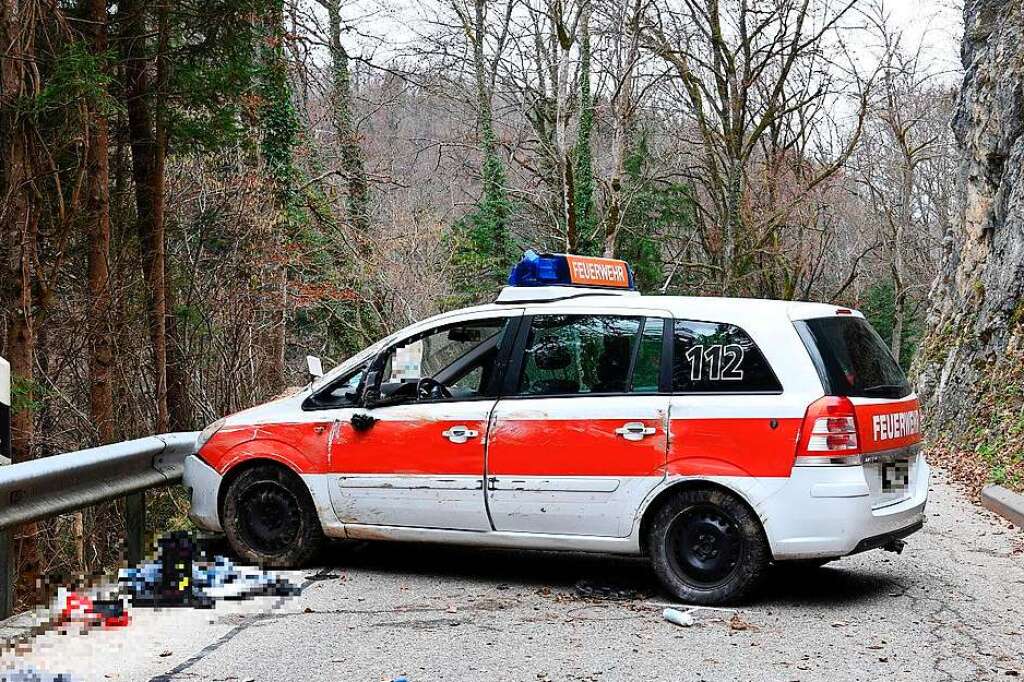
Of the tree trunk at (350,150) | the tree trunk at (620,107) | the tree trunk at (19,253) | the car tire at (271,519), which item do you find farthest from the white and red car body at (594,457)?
the tree trunk at (620,107)

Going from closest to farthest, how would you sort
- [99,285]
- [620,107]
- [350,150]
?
[99,285] < [350,150] < [620,107]

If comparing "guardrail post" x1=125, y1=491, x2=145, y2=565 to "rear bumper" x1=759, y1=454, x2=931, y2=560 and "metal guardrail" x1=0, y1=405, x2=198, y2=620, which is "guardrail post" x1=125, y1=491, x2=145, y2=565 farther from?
"rear bumper" x1=759, y1=454, x2=931, y2=560

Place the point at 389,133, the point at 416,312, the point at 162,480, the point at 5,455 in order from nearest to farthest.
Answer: the point at 5,455
the point at 162,480
the point at 416,312
the point at 389,133

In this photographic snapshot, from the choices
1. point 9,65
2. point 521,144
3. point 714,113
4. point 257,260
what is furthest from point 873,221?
point 9,65

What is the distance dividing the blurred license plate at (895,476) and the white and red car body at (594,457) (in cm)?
5

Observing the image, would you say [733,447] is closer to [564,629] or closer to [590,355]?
[590,355]

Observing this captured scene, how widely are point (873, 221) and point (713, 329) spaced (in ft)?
142

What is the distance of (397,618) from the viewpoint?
6.61m

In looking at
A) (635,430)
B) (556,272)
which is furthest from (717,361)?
(556,272)

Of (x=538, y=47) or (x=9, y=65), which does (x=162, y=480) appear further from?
(x=538, y=47)

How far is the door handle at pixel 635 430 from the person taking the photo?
22.7ft

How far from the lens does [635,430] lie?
6.93 metres

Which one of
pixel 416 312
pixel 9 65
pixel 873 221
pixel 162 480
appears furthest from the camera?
pixel 873 221

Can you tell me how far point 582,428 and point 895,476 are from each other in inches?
78.5
